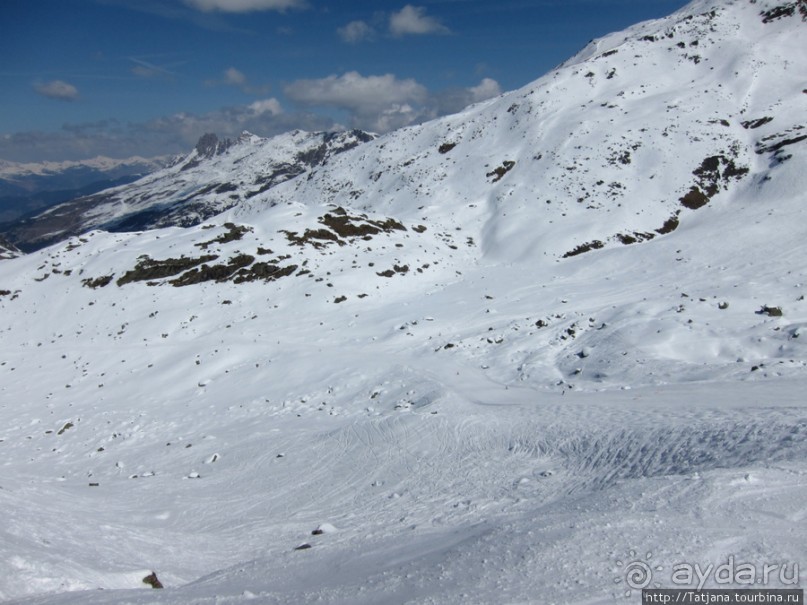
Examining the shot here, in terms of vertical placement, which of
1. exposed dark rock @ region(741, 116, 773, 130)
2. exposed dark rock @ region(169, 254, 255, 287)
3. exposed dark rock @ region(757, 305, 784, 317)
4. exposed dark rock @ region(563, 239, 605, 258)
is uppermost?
exposed dark rock @ region(741, 116, 773, 130)

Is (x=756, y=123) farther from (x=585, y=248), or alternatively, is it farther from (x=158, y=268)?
(x=158, y=268)

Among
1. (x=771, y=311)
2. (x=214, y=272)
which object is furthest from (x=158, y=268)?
(x=771, y=311)

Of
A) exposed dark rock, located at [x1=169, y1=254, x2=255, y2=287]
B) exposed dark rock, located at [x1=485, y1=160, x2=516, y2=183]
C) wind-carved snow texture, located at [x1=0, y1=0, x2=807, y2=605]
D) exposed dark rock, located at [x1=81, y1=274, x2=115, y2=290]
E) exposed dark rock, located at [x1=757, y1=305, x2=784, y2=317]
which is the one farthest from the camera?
exposed dark rock, located at [x1=485, y1=160, x2=516, y2=183]

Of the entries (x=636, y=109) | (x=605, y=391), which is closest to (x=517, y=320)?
(x=605, y=391)

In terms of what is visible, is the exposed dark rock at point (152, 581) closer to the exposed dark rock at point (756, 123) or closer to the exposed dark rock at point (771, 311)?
the exposed dark rock at point (771, 311)

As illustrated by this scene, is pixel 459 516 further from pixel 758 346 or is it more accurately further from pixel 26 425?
pixel 26 425

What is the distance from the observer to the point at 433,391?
759 inches

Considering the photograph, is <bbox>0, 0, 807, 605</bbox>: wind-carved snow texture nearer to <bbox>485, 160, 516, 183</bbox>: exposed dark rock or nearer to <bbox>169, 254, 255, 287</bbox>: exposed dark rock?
<bbox>169, 254, 255, 287</bbox>: exposed dark rock

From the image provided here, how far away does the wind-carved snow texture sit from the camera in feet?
26.1

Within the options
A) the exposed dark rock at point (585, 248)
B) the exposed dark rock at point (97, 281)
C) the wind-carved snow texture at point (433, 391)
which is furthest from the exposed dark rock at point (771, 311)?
the exposed dark rock at point (97, 281)

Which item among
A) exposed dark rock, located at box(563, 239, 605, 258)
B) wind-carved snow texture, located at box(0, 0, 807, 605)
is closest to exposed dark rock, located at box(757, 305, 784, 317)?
wind-carved snow texture, located at box(0, 0, 807, 605)

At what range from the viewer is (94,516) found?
Answer: 1282 cm

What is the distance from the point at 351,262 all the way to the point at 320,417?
21.9 metres

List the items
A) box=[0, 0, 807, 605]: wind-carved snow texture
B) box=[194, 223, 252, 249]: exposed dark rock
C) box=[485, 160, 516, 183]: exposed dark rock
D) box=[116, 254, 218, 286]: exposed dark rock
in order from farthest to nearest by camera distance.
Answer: box=[485, 160, 516, 183]: exposed dark rock < box=[194, 223, 252, 249]: exposed dark rock < box=[116, 254, 218, 286]: exposed dark rock < box=[0, 0, 807, 605]: wind-carved snow texture
